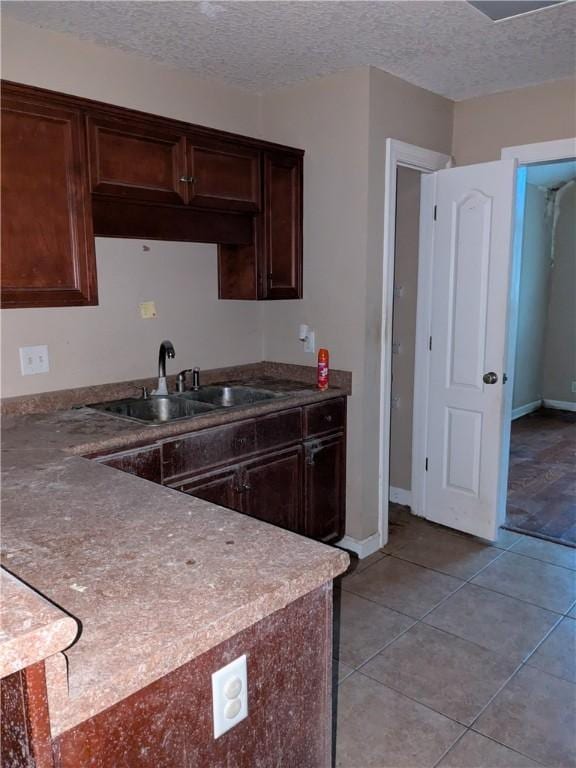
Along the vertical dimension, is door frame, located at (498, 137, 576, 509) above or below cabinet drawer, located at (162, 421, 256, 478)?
above

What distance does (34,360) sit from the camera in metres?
2.57

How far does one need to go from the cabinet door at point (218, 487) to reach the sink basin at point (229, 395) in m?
0.61

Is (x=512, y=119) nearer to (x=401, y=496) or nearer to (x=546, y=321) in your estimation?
(x=401, y=496)

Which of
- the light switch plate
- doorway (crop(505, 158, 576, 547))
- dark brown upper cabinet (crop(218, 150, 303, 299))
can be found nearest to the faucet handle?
the light switch plate

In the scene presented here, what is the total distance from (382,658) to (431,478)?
4.84ft

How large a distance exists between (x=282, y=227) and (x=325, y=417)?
41.7 inches

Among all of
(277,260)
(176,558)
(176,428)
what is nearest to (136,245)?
(277,260)

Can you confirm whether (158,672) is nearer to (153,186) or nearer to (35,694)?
(35,694)

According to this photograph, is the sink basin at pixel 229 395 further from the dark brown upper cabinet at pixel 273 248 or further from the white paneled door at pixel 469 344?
the white paneled door at pixel 469 344

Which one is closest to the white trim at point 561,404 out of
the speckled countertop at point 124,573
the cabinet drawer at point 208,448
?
the cabinet drawer at point 208,448

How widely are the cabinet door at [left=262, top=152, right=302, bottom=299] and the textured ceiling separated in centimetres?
45

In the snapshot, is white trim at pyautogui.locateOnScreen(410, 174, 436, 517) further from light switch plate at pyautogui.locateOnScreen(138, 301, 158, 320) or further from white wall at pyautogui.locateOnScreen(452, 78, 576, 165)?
light switch plate at pyautogui.locateOnScreen(138, 301, 158, 320)

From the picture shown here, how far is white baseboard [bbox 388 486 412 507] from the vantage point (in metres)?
3.94

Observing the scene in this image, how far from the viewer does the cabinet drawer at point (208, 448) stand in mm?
2387
